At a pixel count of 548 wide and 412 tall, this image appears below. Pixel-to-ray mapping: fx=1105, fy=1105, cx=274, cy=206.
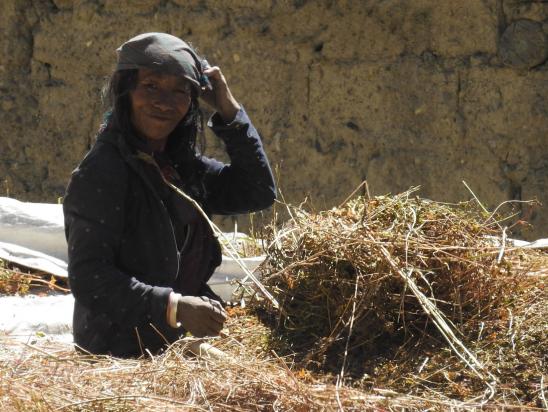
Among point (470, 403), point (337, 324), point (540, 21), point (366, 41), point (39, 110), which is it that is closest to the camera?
point (470, 403)

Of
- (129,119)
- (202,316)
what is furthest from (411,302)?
(129,119)

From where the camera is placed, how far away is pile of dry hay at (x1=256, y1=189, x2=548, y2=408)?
3.07m

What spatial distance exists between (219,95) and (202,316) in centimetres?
90

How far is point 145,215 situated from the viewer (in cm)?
331

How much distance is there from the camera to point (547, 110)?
23.5 feet

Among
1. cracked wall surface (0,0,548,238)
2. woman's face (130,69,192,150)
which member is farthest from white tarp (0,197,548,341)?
cracked wall surface (0,0,548,238)

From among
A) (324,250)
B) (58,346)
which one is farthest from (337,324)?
(58,346)

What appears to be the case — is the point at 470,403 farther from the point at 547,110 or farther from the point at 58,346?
the point at 547,110

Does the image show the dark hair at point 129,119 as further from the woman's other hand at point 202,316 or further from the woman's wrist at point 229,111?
the woman's other hand at point 202,316

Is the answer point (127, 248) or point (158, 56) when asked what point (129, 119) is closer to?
point (158, 56)

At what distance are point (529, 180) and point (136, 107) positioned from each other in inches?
173

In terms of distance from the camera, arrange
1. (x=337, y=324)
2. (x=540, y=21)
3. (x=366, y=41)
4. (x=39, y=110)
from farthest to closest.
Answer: (x=39, y=110)
(x=366, y=41)
(x=540, y=21)
(x=337, y=324)

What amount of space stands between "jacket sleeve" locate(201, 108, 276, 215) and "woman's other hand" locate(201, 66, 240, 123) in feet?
0.14

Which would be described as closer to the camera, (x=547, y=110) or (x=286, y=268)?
(x=286, y=268)
